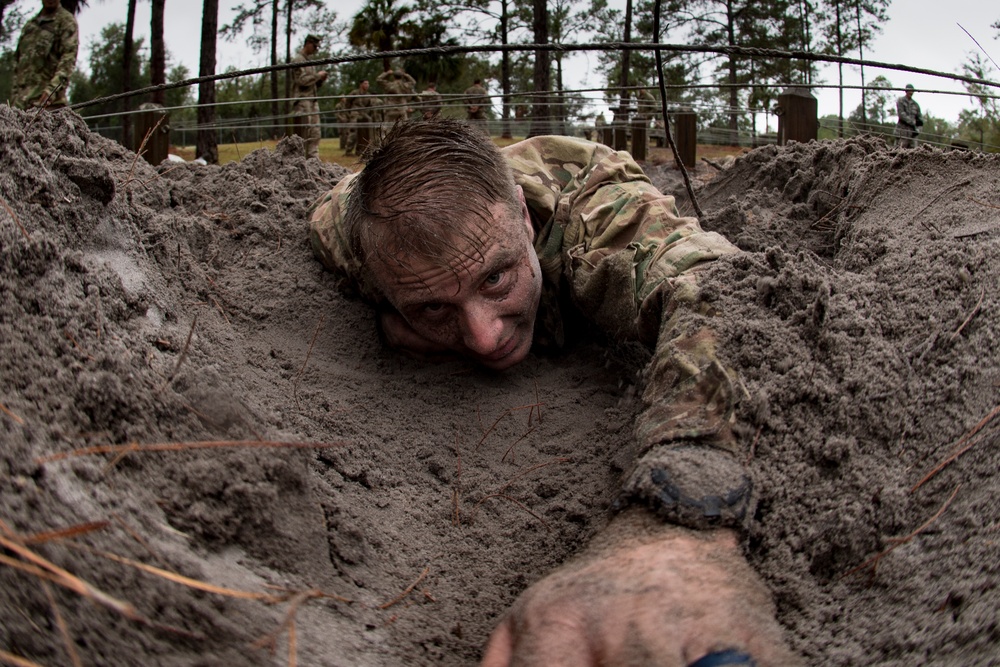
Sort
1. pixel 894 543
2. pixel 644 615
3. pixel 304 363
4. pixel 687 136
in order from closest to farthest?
pixel 644 615 < pixel 894 543 < pixel 304 363 < pixel 687 136

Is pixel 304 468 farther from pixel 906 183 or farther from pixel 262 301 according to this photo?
pixel 906 183

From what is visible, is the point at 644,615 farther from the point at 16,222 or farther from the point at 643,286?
the point at 16,222

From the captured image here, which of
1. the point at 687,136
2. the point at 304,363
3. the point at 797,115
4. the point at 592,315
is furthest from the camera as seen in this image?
the point at 687,136

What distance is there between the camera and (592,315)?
2.54m

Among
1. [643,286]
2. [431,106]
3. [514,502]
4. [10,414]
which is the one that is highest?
[431,106]

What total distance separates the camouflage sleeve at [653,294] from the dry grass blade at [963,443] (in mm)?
335

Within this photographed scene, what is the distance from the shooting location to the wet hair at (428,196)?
7.24 ft

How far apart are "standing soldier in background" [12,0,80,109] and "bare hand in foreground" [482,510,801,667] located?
8.71 m

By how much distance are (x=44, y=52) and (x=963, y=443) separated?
30.5 ft

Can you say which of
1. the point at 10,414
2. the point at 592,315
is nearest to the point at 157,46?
the point at 592,315

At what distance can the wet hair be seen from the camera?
86.9 inches

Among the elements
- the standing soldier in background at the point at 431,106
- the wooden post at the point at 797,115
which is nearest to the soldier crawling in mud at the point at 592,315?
the standing soldier in background at the point at 431,106

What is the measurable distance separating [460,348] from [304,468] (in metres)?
1.02

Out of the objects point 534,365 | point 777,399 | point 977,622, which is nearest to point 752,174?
point 534,365
